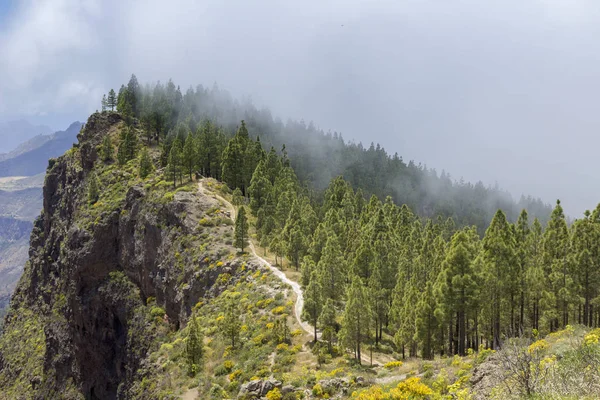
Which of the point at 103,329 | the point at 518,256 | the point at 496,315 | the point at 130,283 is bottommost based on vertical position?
the point at 103,329

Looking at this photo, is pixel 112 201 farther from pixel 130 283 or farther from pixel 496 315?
pixel 496 315

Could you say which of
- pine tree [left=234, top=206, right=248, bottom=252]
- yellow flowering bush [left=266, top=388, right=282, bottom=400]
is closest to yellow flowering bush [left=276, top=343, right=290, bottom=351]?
yellow flowering bush [left=266, top=388, right=282, bottom=400]

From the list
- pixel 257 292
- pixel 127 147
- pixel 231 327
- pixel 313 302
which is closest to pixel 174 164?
pixel 127 147

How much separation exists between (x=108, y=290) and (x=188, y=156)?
36176 mm

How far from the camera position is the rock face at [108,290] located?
73.6 m

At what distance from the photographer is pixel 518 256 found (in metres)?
46.5

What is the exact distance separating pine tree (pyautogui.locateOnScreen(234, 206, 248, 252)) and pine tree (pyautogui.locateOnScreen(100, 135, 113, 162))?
64.2 metres

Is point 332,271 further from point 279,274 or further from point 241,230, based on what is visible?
point 241,230

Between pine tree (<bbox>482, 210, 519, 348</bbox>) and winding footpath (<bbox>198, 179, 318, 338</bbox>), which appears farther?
winding footpath (<bbox>198, 179, 318, 338</bbox>)

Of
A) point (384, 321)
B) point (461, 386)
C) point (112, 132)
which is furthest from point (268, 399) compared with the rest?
point (112, 132)

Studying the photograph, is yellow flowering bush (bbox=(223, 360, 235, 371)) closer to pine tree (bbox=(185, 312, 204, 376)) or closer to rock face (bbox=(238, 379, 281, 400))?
pine tree (bbox=(185, 312, 204, 376))

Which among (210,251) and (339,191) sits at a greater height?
(339,191)

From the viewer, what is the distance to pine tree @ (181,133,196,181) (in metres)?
93.3

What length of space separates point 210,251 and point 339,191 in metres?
53.0
